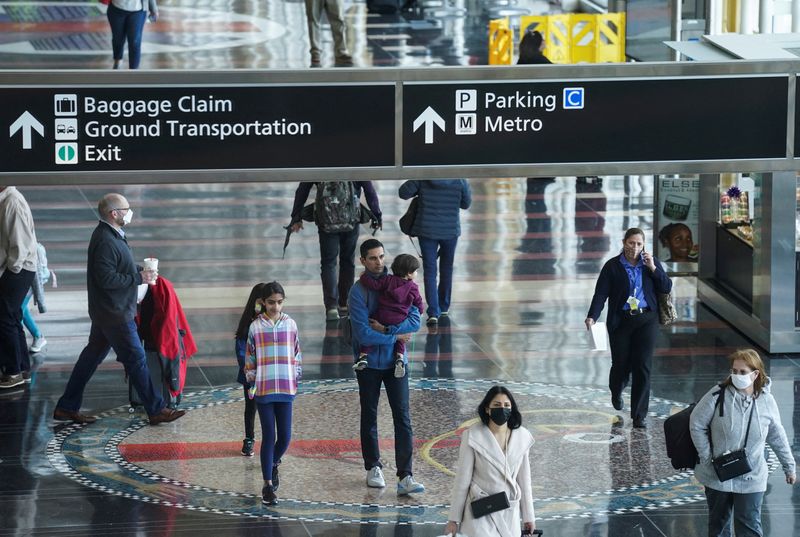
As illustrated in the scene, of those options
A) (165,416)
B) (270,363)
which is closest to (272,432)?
(270,363)

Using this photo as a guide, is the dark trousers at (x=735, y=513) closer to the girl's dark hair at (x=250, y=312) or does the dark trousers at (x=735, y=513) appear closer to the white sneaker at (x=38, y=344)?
the girl's dark hair at (x=250, y=312)

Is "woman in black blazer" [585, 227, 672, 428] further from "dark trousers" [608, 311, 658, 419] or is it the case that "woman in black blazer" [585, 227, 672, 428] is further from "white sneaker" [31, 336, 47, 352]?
"white sneaker" [31, 336, 47, 352]

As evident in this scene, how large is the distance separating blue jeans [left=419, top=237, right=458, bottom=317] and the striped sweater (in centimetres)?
491

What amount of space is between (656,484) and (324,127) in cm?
391

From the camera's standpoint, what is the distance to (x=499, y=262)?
17.6 metres

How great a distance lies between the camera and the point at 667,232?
53.4ft

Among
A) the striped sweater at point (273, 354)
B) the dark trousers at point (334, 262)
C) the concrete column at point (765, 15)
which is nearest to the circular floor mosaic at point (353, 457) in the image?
the striped sweater at point (273, 354)

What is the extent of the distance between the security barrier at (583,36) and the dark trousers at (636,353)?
49.4ft

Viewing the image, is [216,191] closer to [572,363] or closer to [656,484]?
[572,363]

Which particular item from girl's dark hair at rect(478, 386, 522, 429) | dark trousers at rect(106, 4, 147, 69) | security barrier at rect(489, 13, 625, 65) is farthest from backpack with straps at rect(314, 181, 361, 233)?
security barrier at rect(489, 13, 625, 65)

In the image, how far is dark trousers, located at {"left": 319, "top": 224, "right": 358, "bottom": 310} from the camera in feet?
Result: 48.9

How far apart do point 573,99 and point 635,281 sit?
12.4 ft

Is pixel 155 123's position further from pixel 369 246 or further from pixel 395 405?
pixel 395 405

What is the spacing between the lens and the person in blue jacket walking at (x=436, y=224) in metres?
14.7
